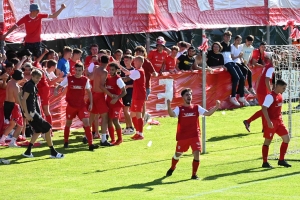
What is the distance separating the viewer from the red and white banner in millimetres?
22297

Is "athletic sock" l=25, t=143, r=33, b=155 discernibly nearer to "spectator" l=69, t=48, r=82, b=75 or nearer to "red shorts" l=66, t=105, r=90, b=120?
"red shorts" l=66, t=105, r=90, b=120

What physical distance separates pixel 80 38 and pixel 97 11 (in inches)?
48.0

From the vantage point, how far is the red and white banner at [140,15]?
73.2 feet

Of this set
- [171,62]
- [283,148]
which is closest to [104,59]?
[283,148]

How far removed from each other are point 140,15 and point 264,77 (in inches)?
250

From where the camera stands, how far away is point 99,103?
1950cm

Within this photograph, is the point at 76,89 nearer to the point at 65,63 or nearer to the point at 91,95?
the point at 91,95

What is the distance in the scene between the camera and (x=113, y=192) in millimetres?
14195

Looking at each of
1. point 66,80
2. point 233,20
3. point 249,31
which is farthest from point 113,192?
point 249,31

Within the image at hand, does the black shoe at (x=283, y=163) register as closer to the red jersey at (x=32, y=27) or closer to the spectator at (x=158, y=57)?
the red jersey at (x=32, y=27)

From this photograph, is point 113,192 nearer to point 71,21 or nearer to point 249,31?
point 71,21

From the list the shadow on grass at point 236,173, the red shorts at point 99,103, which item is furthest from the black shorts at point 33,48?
the shadow on grass at point 236,173

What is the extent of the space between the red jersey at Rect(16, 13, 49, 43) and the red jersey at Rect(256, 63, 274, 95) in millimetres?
5870

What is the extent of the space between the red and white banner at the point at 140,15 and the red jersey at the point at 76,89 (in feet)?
10.4
